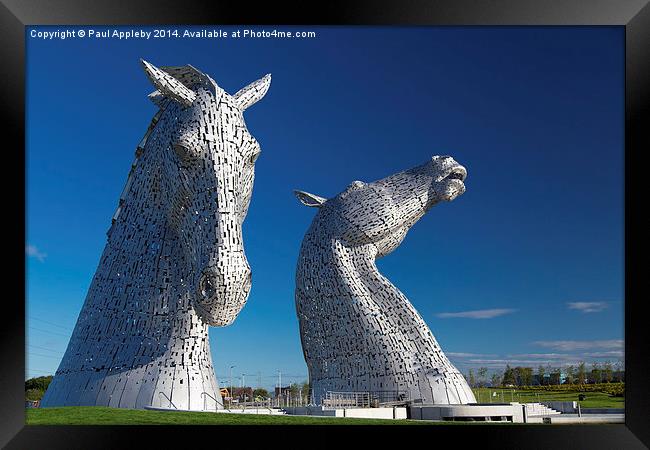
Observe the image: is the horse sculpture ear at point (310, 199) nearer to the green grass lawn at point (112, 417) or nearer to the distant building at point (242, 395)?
the distant building at point (242, 395)

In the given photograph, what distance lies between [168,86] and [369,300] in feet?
34.4

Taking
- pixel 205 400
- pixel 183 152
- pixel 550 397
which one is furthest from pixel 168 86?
pixel 550 397

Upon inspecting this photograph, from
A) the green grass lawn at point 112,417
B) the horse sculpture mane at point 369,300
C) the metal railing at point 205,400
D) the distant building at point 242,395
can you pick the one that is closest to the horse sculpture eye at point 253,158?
the metal railing at point 205,400

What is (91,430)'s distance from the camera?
8656mm

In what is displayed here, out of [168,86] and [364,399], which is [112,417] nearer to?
[168,86]

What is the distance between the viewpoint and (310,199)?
2047 cm

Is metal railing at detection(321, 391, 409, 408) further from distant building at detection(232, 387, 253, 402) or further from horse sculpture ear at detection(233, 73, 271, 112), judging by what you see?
horse sculpture ear at detection(233, 73, 271, 112)

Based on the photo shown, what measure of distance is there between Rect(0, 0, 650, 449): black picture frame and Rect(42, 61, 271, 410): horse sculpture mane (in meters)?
0.70
